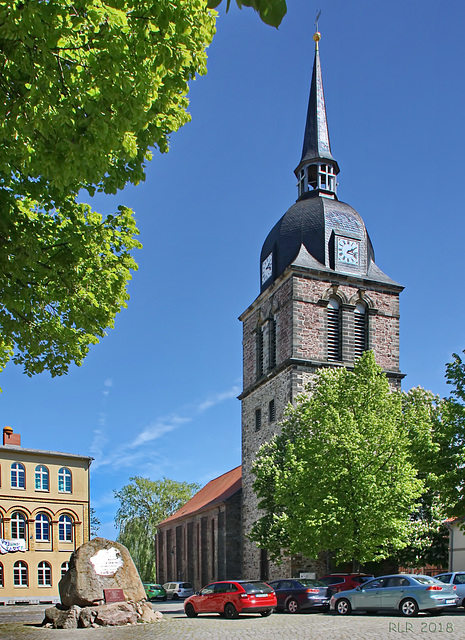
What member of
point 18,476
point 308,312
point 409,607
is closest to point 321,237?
point 308,312

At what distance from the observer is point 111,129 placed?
7.92m

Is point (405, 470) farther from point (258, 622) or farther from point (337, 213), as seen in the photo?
point (337, 213)

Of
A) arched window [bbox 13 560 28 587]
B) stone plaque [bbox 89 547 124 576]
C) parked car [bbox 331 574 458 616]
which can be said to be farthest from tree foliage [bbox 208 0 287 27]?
arched window [bbox 13 560 28 587]

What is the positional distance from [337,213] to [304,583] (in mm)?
22889

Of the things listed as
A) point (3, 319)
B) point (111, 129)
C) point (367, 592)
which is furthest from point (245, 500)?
point (111, 129)

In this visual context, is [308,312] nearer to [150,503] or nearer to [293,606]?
[293,606]

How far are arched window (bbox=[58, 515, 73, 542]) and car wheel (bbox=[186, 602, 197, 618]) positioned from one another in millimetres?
22888

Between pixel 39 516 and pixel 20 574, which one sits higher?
pixel 39 516

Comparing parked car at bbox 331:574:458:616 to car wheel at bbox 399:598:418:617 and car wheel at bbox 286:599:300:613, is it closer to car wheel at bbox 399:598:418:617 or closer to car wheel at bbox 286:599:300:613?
car wheel at bbox 399:598:418:617

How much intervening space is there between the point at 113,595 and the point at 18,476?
26.5 metres

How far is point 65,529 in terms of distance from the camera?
43.7 meters

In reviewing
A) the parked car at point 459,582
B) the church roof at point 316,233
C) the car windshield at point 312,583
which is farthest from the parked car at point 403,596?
the church roof at point 316,233

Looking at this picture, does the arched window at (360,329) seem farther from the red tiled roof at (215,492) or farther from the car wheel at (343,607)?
the car wheel at (343,607)

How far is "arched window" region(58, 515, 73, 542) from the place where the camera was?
43.3m
